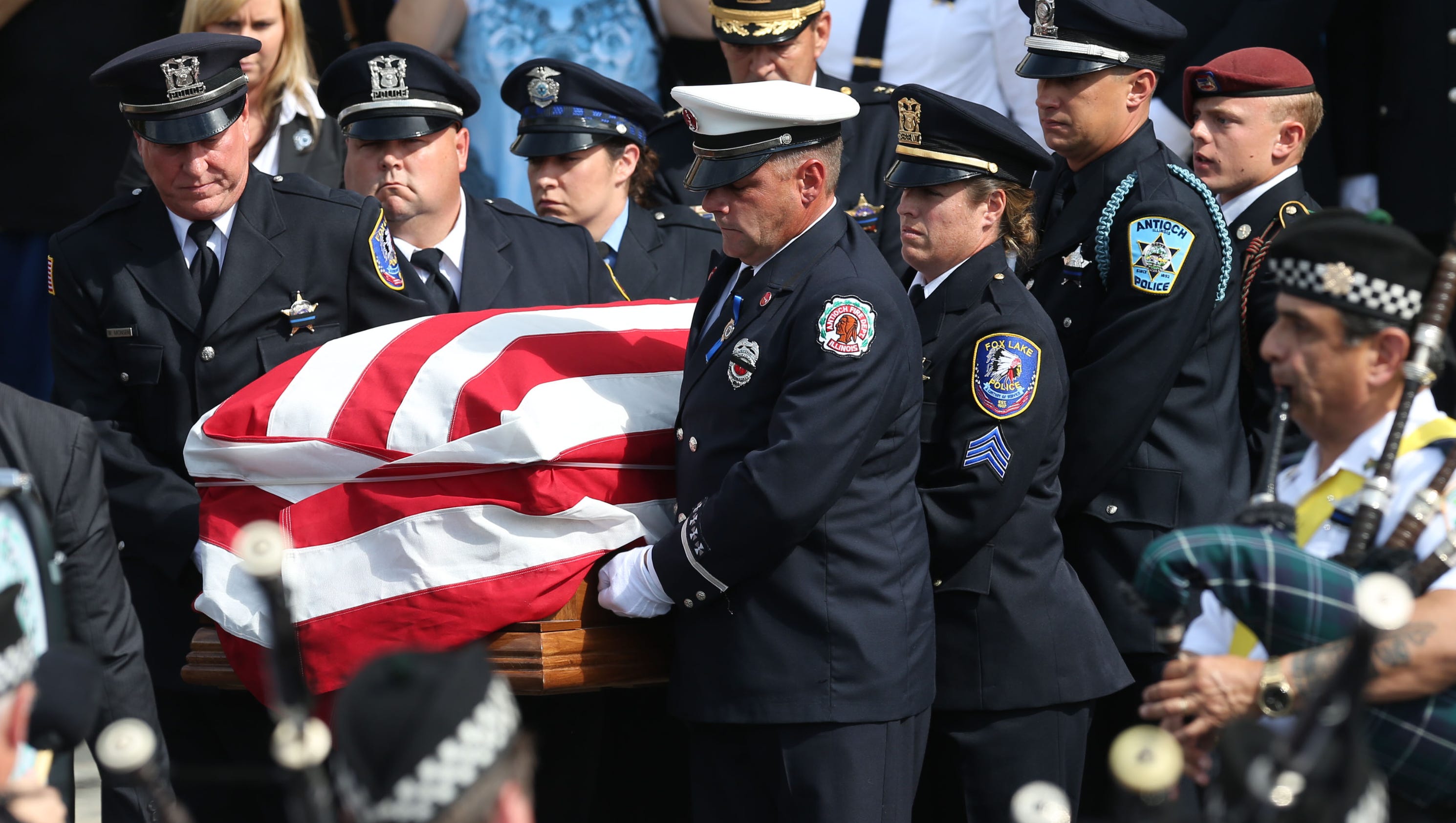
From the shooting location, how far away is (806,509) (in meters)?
3.27

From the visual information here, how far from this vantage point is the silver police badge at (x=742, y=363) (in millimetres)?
3406

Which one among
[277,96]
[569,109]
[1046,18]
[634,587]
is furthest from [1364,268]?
[277,96]

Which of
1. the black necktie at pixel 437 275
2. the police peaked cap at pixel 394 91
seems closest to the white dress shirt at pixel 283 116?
the police peaked cap at pixel 394 91

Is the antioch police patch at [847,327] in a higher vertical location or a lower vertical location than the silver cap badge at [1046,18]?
lower

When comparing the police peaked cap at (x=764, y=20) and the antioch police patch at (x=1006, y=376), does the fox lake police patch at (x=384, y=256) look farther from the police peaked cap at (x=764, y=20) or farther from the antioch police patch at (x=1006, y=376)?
the antioch police patch at (x=1006, y=376)

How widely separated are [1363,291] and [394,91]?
2962 mm

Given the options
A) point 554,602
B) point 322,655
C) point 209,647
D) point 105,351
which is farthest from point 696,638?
point 105,351

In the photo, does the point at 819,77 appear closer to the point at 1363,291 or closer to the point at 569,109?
the point at 569,109

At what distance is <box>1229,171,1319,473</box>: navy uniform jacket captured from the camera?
178 inches

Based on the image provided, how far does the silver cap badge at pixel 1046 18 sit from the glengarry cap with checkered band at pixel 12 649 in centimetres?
286

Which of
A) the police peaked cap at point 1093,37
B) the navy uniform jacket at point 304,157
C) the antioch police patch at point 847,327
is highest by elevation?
the police peaked cap at point 1093,37

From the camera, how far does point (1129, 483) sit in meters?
4.04

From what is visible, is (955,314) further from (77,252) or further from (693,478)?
(77,252)

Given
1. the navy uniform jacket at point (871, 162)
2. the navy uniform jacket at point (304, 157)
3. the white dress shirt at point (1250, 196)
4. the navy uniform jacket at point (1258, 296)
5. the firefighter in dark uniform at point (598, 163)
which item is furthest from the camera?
the navy uniform jacket at point (304, 157)
